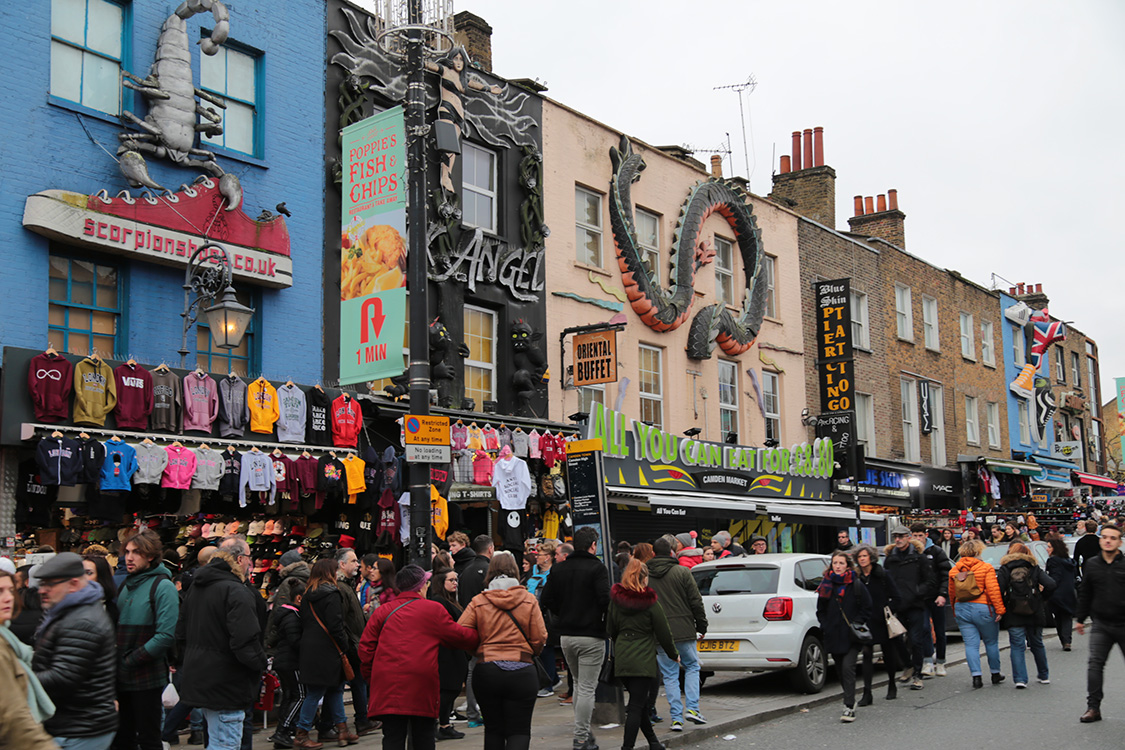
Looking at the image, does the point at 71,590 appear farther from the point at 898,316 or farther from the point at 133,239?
the point at 898,316

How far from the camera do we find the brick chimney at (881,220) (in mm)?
33062

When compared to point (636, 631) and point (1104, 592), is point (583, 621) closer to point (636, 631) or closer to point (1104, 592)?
point (636, 631)

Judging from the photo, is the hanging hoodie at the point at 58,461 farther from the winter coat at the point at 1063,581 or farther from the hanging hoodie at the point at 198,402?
the winter coat at the point at 1063,581

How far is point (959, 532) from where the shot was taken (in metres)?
27.1

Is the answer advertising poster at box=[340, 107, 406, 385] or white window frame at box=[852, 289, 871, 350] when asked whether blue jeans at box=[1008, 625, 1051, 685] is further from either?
white window frame at box=[852, 289, 871, 350]

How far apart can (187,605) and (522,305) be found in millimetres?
11757

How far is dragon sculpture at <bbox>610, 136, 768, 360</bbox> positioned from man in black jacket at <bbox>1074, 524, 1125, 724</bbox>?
12.0 m

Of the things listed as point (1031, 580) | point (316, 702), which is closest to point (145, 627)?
point (316, 702)

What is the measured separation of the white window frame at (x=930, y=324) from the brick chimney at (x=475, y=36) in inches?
675

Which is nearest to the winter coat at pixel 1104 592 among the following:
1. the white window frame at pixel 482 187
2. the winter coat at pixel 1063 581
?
the winter coat at pixel 1063 581

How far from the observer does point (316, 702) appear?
984cm

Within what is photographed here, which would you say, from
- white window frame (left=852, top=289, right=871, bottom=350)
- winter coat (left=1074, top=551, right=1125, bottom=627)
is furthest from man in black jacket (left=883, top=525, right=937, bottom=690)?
white window frame (left=852, top=289, right=871, bottom=350)

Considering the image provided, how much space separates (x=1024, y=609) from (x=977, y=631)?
611 millimetres

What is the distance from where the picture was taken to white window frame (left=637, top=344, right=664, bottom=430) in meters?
21.6
